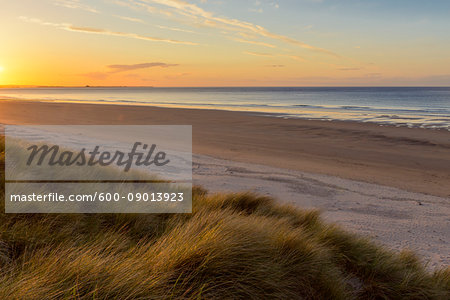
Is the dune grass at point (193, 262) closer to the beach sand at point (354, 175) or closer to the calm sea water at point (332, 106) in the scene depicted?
the beach sand at point (354, 175)

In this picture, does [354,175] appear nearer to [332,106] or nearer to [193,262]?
[193,262]

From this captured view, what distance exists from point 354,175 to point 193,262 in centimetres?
976

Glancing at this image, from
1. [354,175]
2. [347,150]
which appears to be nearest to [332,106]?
[347,150]

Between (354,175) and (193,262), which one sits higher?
(193,262)

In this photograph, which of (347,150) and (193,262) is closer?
(193,262)

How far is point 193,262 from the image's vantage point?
315 cm

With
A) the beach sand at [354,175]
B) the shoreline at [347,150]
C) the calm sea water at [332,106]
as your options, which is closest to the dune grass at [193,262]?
the beach sand at [354,175]

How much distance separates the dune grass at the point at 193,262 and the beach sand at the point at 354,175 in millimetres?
1901

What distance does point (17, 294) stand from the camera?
236 centimetres

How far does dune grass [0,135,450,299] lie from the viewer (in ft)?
8.91

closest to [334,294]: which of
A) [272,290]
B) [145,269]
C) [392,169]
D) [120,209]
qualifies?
[272,290]

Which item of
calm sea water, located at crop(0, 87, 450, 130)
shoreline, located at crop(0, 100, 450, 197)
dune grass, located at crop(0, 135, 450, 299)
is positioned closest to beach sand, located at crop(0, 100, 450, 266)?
shoreline, located at crop(0, 100, 450, 197)

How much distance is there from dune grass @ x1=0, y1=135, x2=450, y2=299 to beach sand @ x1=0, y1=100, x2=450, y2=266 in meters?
1.90

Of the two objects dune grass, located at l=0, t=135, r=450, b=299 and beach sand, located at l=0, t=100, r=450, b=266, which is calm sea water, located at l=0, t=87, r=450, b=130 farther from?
dune grass, located at l=0, t=135, r=450, b=299
